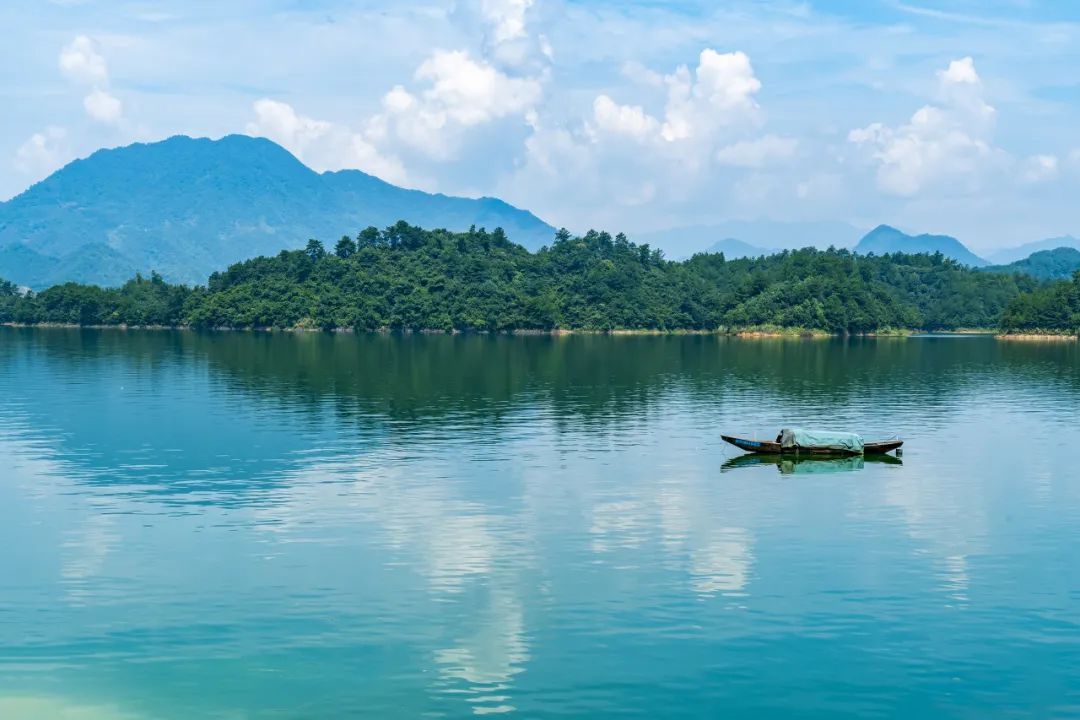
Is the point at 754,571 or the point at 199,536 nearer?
the point at 754,571

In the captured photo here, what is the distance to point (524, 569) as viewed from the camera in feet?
133

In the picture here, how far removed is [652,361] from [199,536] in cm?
12445

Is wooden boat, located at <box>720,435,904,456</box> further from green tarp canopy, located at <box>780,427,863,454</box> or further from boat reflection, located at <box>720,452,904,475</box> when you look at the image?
boat reflection, located at <box>720,452,904,475</box>

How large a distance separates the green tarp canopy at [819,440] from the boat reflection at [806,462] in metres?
0.80

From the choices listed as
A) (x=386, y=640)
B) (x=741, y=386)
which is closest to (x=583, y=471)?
(x=386, y=640)

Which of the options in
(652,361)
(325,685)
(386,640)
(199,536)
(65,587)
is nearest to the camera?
(325,685)

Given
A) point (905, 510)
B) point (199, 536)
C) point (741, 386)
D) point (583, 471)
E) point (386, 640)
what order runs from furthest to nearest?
point (741, 386) < point (583, 471) < point (905, 510) < point (199, 536) < point (386, 640)

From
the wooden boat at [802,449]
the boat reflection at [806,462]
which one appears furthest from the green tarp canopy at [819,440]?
the boat reflection at [806,462]

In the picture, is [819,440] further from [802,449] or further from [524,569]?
[524,569]

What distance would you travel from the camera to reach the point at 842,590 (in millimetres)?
38406

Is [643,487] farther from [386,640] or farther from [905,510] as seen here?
[386,640]

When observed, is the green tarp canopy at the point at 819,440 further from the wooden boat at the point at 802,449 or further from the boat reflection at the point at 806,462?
the boat reflection at the point at 806,462

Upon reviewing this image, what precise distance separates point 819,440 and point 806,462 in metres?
1.73

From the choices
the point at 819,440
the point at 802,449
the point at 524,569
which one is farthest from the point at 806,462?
the point at 524,569
